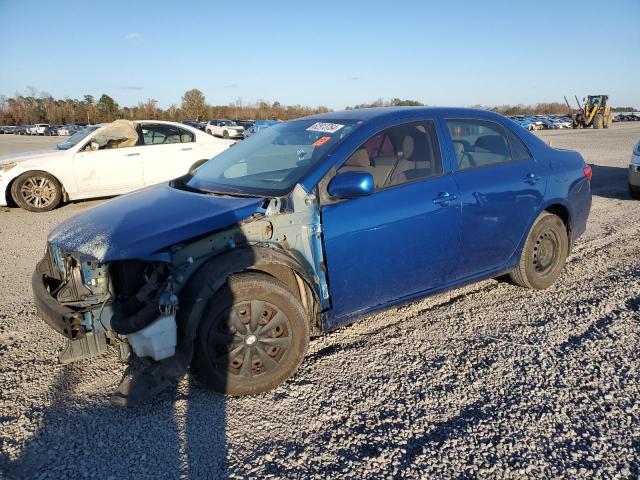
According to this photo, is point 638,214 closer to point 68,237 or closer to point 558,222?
point 558,222

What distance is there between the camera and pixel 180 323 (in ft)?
9.31

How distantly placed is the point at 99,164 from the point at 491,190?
7482 millimetres

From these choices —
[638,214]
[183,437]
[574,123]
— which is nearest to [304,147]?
[183,437]

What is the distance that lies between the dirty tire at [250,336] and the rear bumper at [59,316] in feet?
2.32

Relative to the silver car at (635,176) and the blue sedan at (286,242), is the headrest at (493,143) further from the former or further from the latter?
the silver car at (635,176)

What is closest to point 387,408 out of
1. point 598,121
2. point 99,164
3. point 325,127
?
point 325,127

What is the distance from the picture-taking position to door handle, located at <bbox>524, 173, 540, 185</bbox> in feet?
14.1

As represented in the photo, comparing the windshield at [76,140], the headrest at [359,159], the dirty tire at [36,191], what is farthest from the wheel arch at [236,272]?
the windshield at [76,140]

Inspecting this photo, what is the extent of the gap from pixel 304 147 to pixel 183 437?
2.13 meters

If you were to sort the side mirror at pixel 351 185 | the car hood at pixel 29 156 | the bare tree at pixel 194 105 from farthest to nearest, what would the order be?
the bare tree at pixel 194 105, the car hood at pixel 29 156, the side mirror at pixel 351 185

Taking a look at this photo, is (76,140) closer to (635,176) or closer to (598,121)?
(635,176)

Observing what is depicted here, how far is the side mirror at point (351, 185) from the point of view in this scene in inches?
126

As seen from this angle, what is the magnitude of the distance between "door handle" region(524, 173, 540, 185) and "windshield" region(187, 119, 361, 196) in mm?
1666

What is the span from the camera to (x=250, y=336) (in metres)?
3.04
